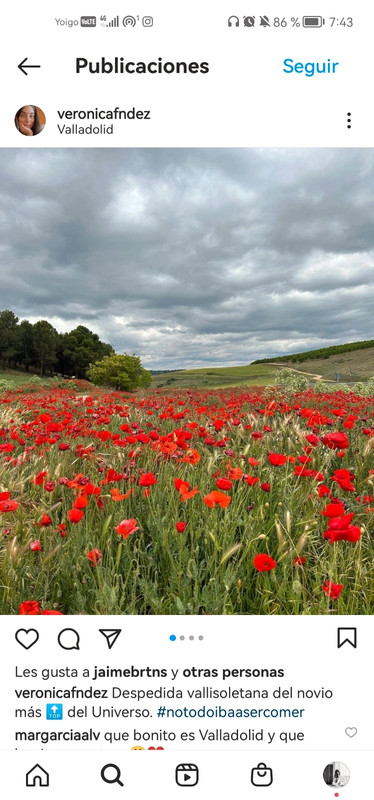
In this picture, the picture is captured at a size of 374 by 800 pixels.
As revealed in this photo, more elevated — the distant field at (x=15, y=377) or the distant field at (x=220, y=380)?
the distant field at (x=15, y=377)
